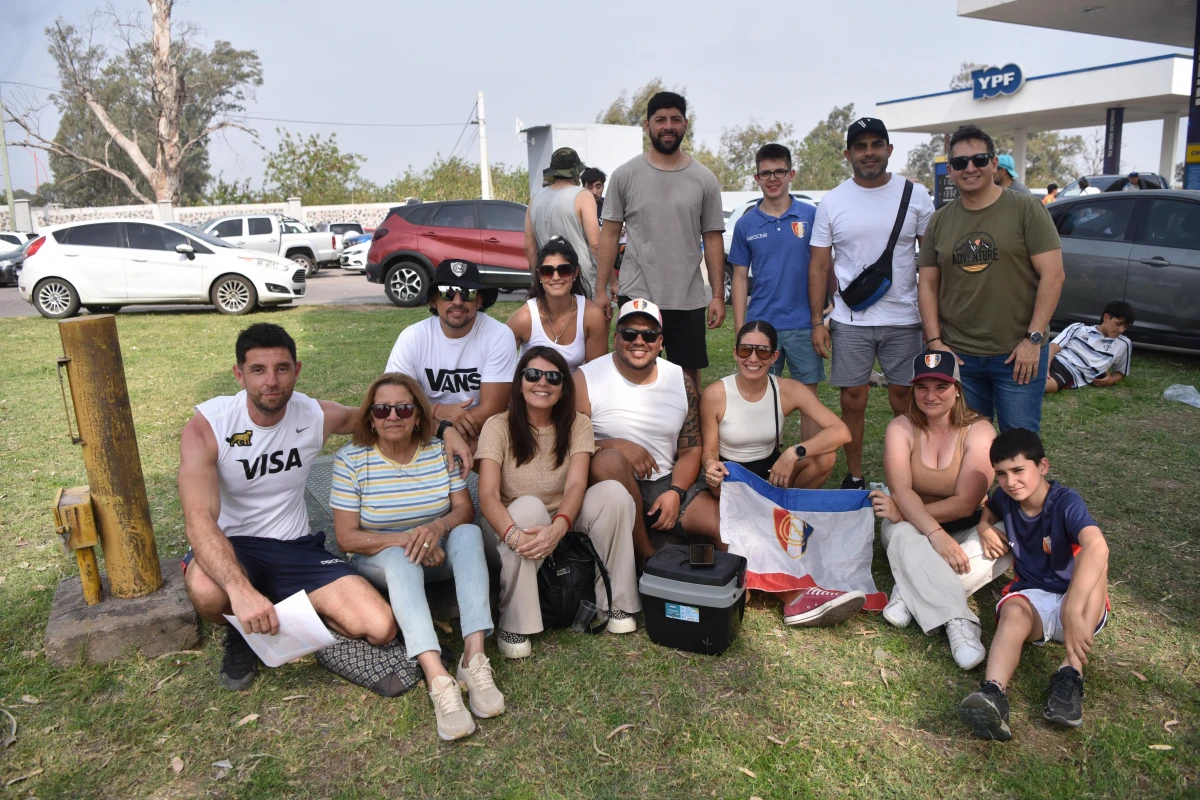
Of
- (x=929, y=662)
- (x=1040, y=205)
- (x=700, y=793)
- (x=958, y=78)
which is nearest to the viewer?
(x=700, y=793)

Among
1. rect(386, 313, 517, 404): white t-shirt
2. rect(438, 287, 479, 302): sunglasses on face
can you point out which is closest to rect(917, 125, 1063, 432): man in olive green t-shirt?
rect(386, 313, 517, 404): white t-shirt

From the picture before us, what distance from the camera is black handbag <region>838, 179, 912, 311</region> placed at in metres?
4.48

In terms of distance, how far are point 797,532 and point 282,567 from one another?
7.26ft

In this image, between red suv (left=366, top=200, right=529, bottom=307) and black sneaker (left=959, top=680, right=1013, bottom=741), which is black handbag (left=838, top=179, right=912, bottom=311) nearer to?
black sneaker (left=959, top=680, right=1013, bottom=741)

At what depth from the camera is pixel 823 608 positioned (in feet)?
11.6

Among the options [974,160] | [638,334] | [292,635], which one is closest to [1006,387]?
[974,160]

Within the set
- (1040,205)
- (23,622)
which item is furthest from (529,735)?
(1040,205)

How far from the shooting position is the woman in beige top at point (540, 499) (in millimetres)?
3467

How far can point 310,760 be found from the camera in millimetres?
2842

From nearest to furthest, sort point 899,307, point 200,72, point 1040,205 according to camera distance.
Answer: point 1040,205 < point 899,307 < point 200,72

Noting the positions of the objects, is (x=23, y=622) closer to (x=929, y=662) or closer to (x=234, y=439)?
(x=234, y=439)

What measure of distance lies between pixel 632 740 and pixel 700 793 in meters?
0.34

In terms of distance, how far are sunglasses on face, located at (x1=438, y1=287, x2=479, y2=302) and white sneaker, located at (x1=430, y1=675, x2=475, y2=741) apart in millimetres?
1887

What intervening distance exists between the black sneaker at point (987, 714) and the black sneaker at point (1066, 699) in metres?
0.16
